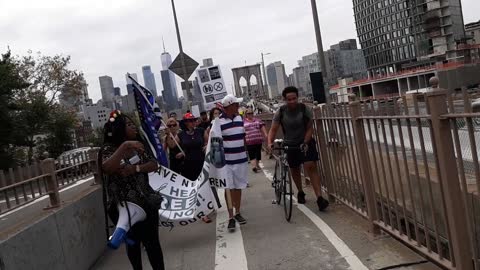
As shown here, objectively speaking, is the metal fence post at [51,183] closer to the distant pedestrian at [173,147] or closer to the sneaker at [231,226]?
the sneaker at [231,226]

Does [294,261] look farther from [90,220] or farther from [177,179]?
[90,220]

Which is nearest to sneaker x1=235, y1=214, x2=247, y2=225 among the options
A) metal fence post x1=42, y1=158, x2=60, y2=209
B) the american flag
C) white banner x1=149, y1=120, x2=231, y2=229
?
white banner x1=149, y1=120, x2=231, y2=229

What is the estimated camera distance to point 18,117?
35.6 meters

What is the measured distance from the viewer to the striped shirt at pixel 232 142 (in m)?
7.37

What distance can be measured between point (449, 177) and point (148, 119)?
3226mm

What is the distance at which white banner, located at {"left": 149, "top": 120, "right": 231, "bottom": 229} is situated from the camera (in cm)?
646

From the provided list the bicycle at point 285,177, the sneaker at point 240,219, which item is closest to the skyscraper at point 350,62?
the bicycle at point 285,177

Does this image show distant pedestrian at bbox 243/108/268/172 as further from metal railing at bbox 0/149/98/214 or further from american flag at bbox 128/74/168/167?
american flag at bbox 128/74/168/167

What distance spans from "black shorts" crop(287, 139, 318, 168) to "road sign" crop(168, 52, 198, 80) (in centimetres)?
1136

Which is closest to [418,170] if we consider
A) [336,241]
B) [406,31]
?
[336,241]

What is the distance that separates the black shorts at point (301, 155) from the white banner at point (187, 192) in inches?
42.0

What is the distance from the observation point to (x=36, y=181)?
18.7ft

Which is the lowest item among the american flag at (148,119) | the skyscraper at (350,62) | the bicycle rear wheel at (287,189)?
the bicycle rear wheel at (287,189)

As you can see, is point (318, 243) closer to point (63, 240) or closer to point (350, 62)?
point (63, 240)
